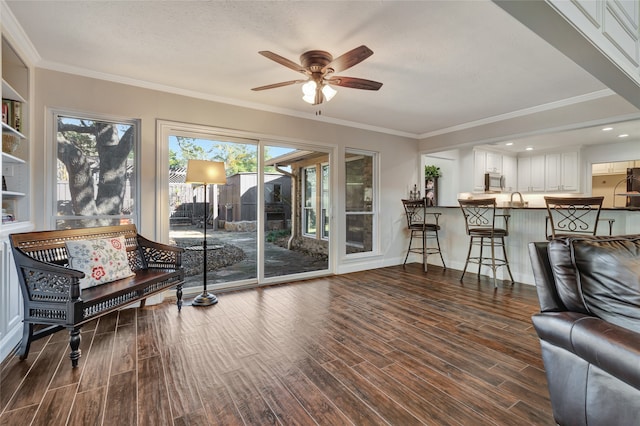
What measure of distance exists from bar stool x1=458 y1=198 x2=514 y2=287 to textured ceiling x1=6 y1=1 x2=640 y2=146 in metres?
1.42

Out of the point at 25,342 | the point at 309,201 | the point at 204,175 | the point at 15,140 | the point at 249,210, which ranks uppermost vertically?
the point at 15,140

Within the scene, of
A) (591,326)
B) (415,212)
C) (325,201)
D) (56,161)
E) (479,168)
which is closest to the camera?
(591,326)

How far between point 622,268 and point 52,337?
3.93 m

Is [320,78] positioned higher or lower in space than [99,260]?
higher

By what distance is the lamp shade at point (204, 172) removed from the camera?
3191 mm

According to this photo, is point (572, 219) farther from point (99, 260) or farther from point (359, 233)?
point (99, 260)

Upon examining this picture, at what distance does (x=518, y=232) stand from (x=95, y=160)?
5.56m

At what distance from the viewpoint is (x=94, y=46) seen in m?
2.57

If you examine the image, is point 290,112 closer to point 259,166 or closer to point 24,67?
point 259,166

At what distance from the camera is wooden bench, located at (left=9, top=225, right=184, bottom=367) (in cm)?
206

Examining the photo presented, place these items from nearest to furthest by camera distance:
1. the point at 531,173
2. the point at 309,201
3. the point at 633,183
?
the point at 309,201
the point at 633,183
the point at 531,173

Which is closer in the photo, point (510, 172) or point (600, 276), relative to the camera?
point (600, 276)

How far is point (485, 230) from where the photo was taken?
13.9 ft

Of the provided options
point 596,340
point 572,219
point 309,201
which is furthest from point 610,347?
point 309,201
